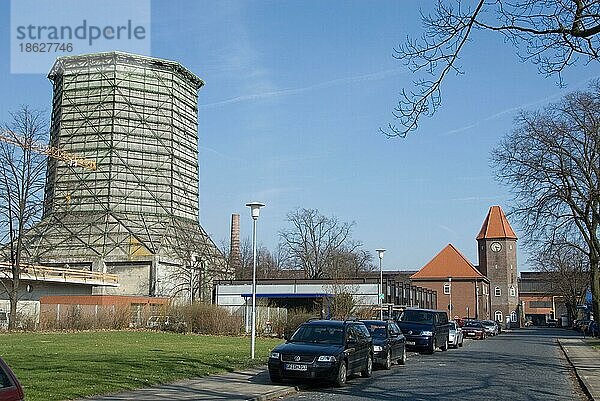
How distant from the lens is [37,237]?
76.4 meters

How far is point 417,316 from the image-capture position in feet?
117

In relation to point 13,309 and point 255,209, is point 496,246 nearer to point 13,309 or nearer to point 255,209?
point 13,309

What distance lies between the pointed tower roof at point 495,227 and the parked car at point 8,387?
121 m

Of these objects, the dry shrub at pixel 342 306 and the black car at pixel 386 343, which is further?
the dry shrub at pixel 342 306

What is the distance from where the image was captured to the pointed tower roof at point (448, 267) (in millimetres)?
113438

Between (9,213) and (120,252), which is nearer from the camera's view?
(9,213)

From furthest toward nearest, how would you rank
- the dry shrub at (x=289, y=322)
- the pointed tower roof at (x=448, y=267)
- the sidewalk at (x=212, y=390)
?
the pointed tower roof at (x=448, y=267) → the dry shrub at (x=289, y=322) → the sidewalk at (x=212, y=390)

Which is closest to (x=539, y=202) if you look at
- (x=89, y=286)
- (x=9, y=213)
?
(x=9, y=213)

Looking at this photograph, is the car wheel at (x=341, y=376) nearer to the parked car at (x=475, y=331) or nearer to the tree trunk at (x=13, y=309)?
the tree trunk at (x=13, y=309)

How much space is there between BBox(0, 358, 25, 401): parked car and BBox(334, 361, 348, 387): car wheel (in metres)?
12.6

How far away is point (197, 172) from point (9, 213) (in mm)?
41219

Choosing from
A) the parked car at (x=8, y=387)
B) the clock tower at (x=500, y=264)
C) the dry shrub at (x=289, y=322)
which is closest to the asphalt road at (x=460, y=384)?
the parked car at (x=8, y=387)

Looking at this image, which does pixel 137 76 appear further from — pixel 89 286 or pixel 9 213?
pixel 9 213

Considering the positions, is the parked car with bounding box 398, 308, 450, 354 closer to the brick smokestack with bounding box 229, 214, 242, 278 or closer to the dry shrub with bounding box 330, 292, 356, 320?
the dry shrub with bounding box 330, 292, 356, 320
